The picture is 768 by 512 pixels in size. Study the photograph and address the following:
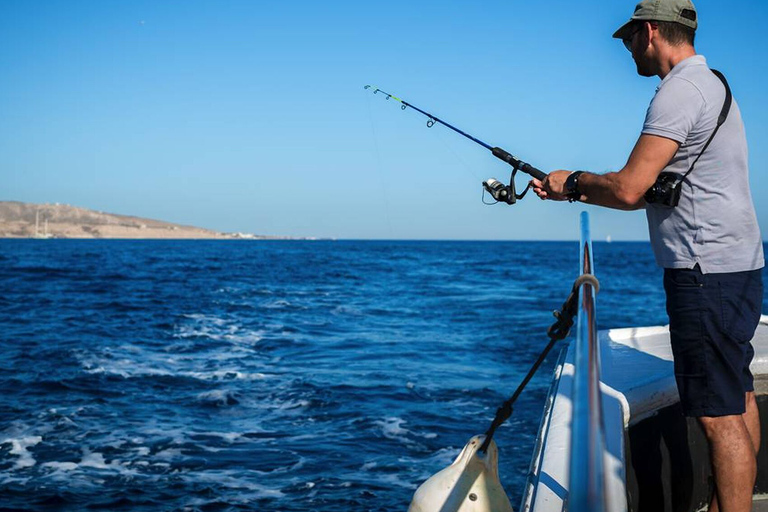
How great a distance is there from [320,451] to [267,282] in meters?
21.1

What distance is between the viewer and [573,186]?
2314 millimetres

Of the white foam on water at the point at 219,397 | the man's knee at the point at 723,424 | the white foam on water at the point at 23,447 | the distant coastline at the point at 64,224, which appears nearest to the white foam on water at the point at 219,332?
the white foam on water at the point at 219,397

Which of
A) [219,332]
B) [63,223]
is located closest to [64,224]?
[63,223]

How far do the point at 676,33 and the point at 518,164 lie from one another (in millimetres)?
1134

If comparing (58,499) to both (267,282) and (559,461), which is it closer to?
(559,461)

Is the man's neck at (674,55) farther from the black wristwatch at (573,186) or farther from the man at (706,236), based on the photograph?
the black wristwatch at (573,186)

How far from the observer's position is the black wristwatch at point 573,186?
2.30m

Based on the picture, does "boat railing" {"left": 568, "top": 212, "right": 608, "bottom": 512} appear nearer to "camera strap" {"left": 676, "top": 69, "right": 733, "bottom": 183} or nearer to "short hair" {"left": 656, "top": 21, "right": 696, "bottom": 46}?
"camera strap" {"left": 676, "top": 69, "right": 733, "bottom": 183}

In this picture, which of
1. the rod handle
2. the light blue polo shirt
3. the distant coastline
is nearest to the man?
the light blue polo shirt

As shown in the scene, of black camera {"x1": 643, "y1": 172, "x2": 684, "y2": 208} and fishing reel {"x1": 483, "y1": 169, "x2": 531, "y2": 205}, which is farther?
fishing reel {"x1": 483, "y1": 169, "x2": 531, "y2": 205}

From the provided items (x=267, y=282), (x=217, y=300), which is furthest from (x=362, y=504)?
(x=267, y=282)

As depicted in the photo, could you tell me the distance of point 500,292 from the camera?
22188 mm

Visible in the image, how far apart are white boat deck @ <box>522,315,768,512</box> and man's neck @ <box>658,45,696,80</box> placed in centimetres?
106

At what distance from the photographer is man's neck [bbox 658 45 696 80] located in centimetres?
213
